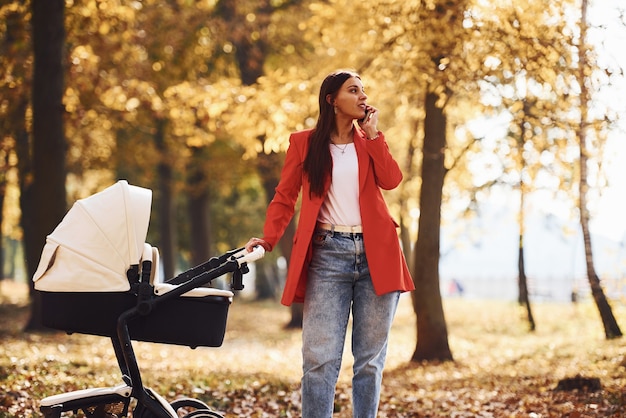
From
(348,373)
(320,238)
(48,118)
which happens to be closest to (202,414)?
(320,238)

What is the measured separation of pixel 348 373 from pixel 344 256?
250 inches

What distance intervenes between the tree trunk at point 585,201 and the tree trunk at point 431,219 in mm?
1806

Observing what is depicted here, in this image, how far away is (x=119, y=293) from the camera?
4.16 meters

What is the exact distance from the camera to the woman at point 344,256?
4.51 metres

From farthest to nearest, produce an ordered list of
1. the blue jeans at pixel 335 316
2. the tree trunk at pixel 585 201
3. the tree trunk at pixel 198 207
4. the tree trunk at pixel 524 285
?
the tree trunk at pixel 198 207 → the tree trunk at pixel 524 285 → the tree trunk at pixel 585 201 → the blue jeans at pixel 335 316

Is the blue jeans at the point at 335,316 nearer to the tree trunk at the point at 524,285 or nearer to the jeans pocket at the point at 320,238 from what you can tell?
the jeans pocket at the point at 320,238

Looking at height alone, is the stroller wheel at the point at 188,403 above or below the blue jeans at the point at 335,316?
below

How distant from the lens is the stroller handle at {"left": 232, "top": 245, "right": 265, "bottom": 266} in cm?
441

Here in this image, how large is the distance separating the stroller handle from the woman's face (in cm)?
86

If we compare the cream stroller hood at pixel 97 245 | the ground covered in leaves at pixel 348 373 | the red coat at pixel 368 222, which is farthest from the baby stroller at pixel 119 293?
the red coat at pixel 368 222

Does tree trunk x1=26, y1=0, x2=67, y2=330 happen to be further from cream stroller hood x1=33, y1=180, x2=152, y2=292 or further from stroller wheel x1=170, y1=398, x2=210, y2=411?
cream stroller hood x1=33, y1=180, x2=152, y2=292

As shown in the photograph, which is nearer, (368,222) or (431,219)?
(368,222)

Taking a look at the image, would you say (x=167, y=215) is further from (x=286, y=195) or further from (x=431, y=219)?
(x=286, y=195)

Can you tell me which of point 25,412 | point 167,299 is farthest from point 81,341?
point 167,299
